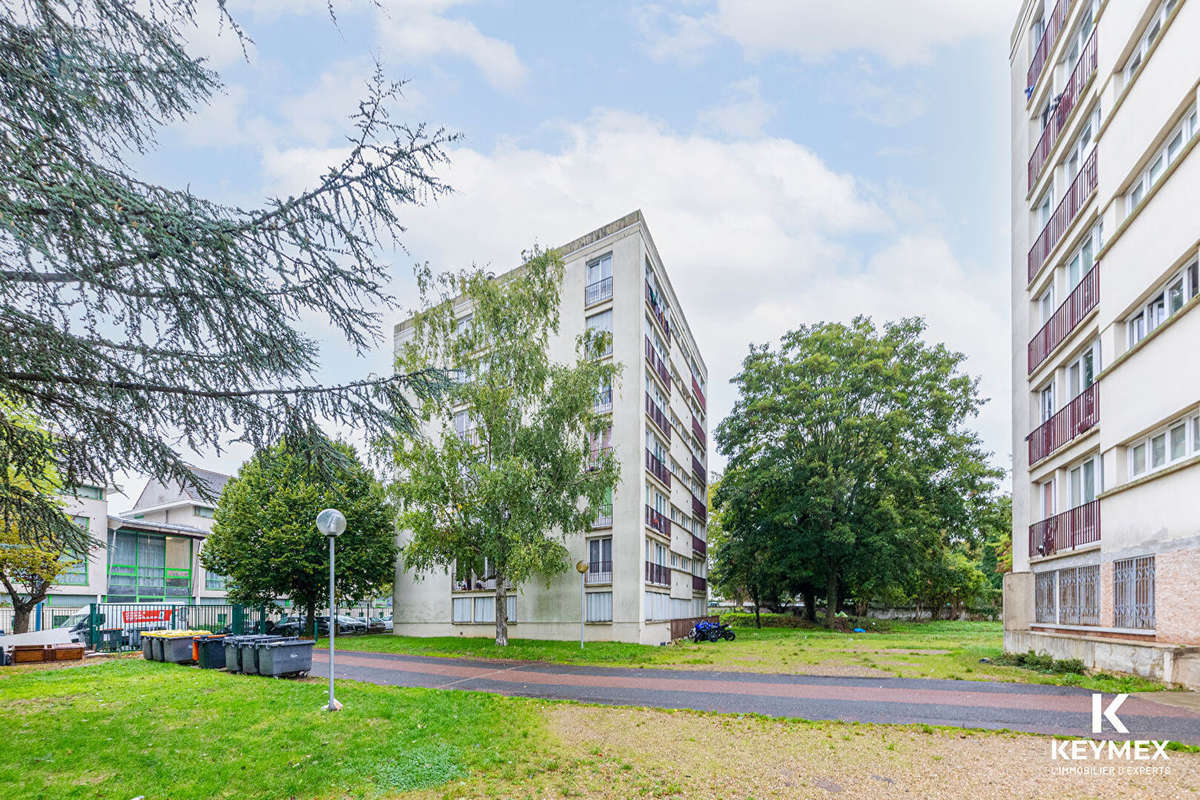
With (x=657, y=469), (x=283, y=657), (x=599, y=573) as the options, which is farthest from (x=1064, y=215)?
(x=283, y=657)

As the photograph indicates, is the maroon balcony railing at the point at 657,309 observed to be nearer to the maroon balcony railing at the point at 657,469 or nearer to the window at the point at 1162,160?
the maroon balcony railing at the point at 657,469

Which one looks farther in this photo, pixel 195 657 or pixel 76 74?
pixel 195 657

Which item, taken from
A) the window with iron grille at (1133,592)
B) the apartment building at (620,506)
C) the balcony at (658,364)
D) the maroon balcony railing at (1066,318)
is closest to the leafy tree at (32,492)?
the window with iron grille at (1133,592)

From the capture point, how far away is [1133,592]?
1423 centimetres

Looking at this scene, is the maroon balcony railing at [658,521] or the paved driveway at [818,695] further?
the maroon balcony railing at [658,521]

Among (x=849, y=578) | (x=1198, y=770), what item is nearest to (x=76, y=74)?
(x=1198, y=770)

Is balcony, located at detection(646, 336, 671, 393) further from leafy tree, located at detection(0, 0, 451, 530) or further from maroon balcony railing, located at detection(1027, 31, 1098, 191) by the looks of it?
leafy tree, located at detection(0, 0, 451, 530)

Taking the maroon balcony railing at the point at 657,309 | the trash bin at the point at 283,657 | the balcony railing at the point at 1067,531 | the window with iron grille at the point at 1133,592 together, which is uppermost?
the maroon balcony railing at the point at 657,309

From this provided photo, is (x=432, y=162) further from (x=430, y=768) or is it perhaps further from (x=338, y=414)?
(x=430, y=768)

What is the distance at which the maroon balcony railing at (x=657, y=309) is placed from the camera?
101 ft

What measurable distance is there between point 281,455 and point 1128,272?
53.9 ft

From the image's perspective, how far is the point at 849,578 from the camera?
3809 cm

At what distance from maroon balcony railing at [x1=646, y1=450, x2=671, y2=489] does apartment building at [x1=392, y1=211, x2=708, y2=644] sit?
0.07 m

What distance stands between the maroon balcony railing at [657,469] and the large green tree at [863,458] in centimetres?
666
